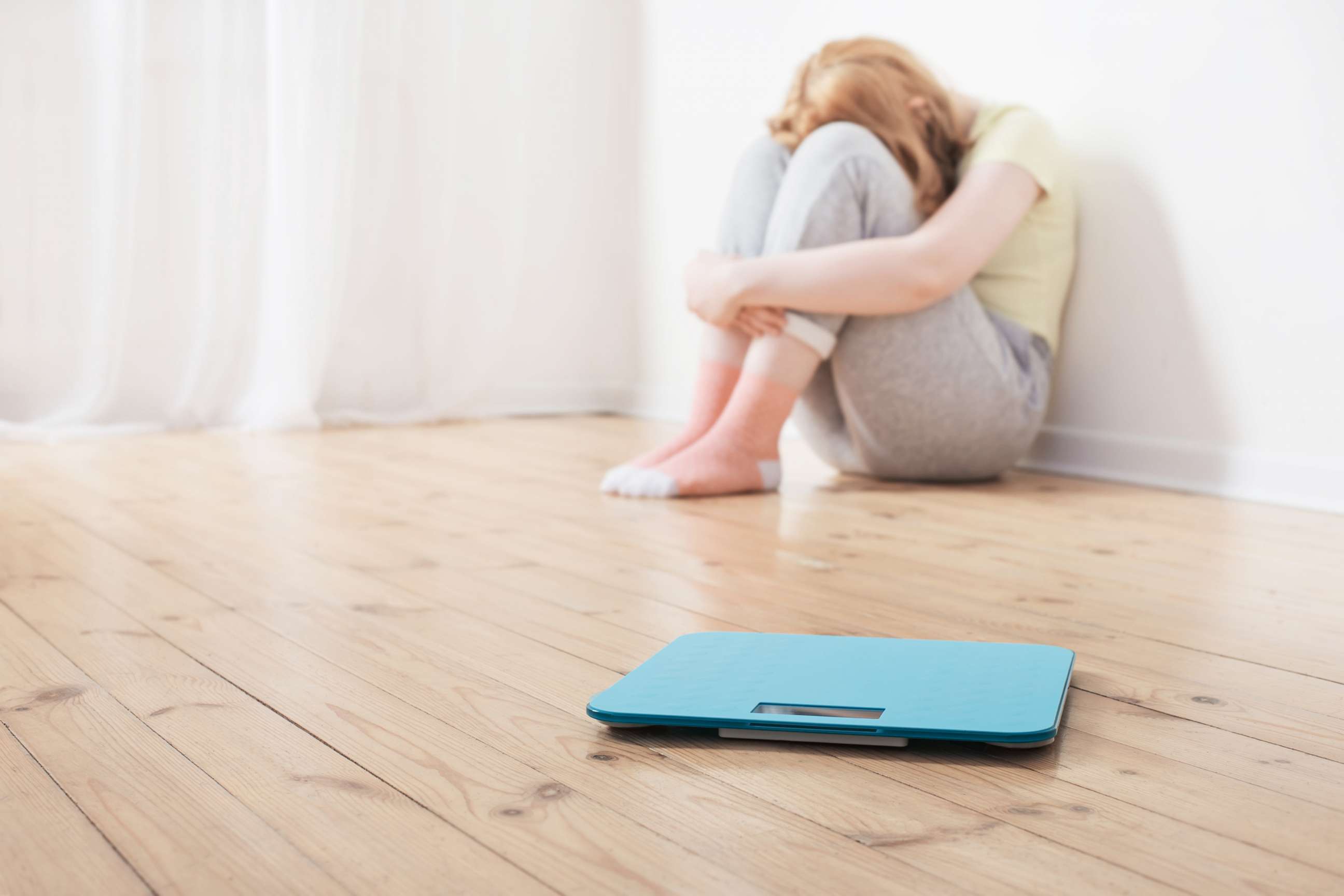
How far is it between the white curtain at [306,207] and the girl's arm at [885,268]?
3.69 ft

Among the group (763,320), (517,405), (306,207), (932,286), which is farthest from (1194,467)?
(306,207)

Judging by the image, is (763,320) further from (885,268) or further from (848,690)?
(848,690)

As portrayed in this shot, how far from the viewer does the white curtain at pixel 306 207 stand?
238cm

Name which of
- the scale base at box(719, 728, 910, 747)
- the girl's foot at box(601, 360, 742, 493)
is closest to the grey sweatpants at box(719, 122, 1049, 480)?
the girl's foot at box(601, 360, 742, 493)

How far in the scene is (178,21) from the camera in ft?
8.13

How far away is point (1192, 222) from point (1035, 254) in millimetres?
220

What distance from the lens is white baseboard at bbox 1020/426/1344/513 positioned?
5.71ft

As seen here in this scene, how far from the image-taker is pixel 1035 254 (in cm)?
194

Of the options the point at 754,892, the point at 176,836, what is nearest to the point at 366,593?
the point at 176,836

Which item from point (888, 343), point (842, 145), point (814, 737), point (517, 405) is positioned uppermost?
point (842, 145)

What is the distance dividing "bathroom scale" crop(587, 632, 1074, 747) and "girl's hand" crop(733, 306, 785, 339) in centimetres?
87

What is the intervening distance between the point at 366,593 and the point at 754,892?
68 centimetres

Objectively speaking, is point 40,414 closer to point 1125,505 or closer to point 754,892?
point 1125,505

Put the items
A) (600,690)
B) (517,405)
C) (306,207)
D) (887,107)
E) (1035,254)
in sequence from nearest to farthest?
(600,690)
(887,107)
(1035,254)
(306,207)
(517,405)
